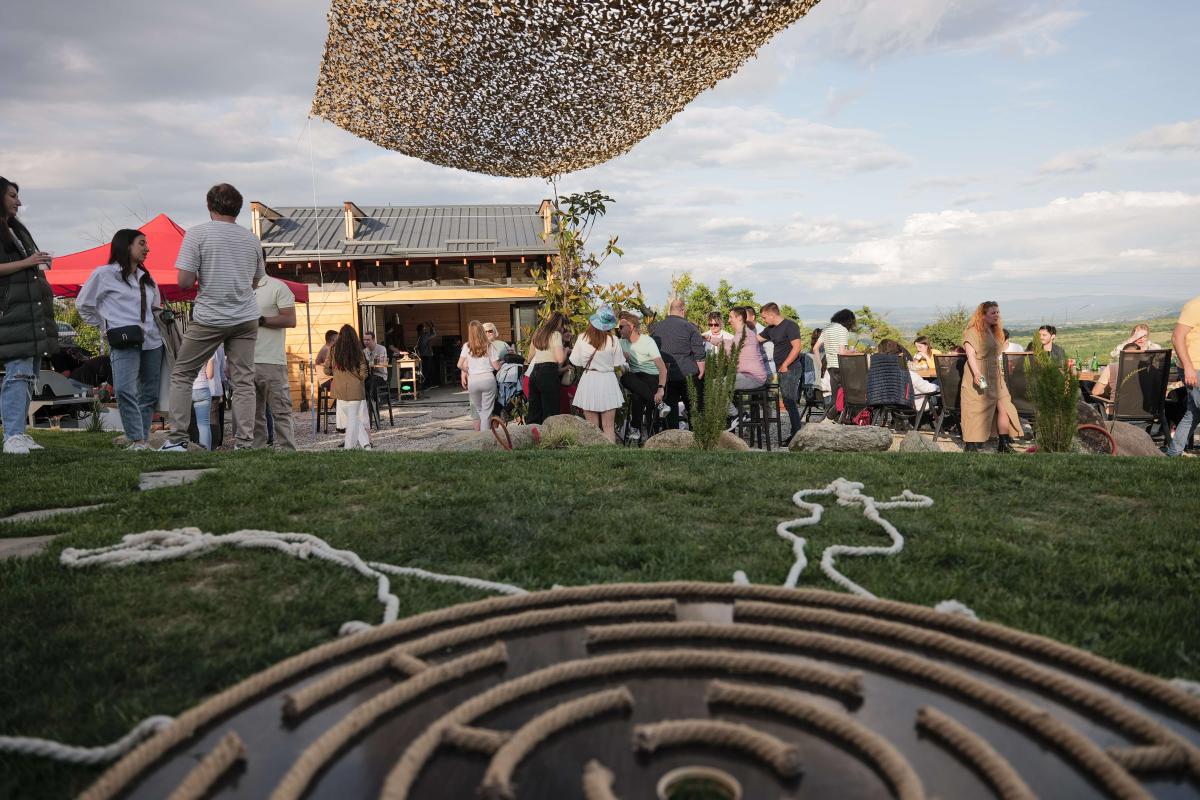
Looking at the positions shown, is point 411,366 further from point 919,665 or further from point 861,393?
point 919,665

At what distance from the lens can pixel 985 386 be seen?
7.00m

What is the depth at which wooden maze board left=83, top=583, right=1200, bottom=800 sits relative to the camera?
895 mm

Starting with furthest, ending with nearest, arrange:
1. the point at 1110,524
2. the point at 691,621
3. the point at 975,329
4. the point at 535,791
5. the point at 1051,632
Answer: the point at 975,329 → the point at 1110,524 → the point at 1051,632 → the point at 691,621 → the point at 535,791

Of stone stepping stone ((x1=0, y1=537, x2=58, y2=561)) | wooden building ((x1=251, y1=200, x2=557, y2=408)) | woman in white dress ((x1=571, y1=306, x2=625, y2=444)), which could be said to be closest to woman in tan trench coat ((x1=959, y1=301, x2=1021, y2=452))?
woman in white dress ((x1=571, y1=306, x2=625, y2=444))

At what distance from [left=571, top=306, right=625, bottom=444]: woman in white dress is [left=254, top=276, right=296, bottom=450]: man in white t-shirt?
2.78 meters

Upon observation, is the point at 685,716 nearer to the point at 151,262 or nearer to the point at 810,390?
the point at 151,262

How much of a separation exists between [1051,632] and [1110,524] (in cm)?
132

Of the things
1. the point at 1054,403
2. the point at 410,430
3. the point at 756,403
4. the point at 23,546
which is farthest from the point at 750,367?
the point at 23,546

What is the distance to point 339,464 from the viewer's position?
4199 mm

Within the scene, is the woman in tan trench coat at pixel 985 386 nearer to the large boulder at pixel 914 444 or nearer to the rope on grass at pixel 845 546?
the large boulder at pixel 914 444

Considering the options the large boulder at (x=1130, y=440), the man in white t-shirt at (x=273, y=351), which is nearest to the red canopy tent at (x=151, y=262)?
the man in white t-shirt at (x=273, y=351)

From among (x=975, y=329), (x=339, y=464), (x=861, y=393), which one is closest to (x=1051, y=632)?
(x=339, y=464)

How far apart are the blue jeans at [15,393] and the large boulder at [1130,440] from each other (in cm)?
841

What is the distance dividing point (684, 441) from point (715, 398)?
0.74 m
